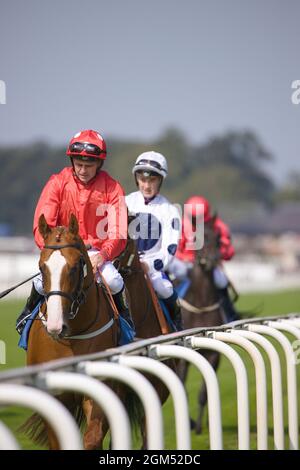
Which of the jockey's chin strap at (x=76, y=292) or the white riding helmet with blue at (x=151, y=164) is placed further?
the white riding helmet with blue at (x=151, y=164)

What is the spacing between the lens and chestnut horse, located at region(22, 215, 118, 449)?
4.06m

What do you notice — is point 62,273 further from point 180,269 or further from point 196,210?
point 196,210

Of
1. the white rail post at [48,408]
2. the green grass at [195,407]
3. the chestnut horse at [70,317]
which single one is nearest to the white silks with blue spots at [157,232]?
the chestnut horse at [70,317]

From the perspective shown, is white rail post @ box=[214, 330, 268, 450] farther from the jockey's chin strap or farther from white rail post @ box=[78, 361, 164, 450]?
white rail post @ box=[78, 361, 164, 450]

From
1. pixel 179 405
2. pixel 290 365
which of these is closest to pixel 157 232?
pixel 290 365

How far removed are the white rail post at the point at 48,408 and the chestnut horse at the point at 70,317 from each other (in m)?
1.49

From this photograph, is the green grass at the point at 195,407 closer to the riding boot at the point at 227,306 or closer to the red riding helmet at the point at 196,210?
the riding boot at the point at 227,306

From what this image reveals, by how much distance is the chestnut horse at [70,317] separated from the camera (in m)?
4.06

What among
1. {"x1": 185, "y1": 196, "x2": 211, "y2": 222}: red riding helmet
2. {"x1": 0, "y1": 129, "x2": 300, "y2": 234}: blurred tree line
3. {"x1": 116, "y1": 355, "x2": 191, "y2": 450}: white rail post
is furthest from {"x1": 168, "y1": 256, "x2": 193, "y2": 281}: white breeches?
{"x1": 0, "y1": 129, "x2": 300, "y2": 234}: blurred tree line

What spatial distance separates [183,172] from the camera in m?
87.1

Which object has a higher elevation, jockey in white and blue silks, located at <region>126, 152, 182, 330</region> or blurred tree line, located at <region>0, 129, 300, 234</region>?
blurred tree line, located at <region>0, 129, 300, 234</region>

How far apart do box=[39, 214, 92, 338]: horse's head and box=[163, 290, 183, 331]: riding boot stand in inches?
70.4

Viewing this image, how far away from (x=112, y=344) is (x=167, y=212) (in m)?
1.65

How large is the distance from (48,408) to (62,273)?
1705 mm
